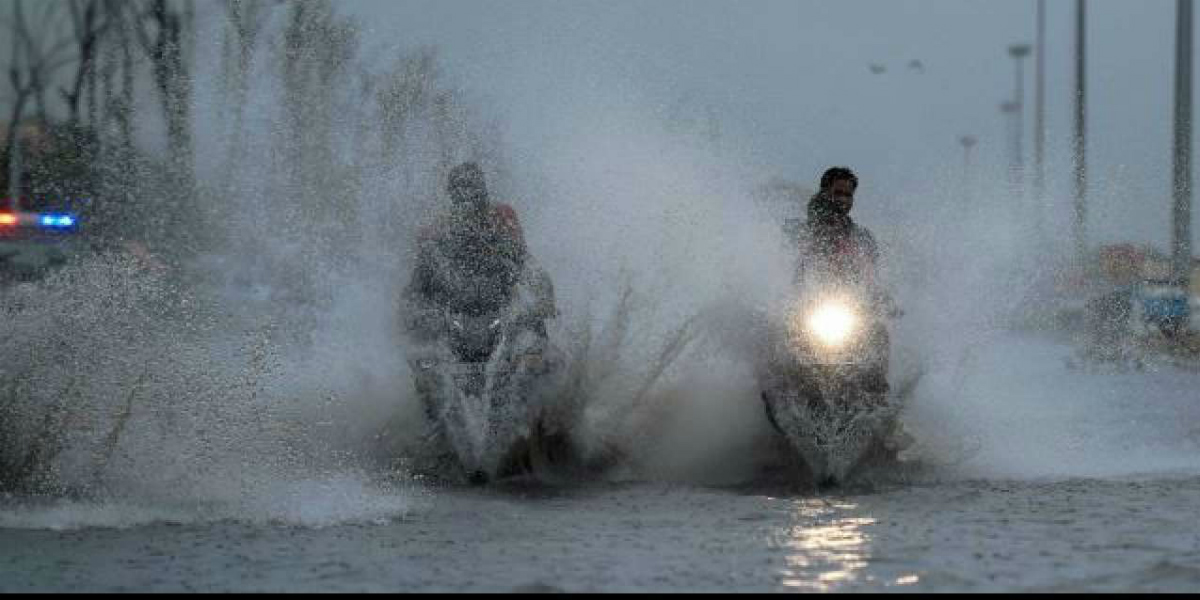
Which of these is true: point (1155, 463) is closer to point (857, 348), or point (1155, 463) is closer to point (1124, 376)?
point (857, 348)

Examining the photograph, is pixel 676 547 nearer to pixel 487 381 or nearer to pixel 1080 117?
pixel 487 381

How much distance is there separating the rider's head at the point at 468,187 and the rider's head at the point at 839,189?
6.78 ft

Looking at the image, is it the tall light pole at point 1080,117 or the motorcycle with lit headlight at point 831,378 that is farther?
the tall light pole at point 1080,117

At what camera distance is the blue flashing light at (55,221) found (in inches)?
1211

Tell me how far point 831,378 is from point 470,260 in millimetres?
2422

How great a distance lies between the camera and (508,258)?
1296cm

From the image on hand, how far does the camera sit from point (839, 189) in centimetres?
1292

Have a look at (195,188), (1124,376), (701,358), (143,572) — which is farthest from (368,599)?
(195,188)

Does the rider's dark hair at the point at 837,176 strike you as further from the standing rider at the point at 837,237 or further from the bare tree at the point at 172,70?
the bare tree at the point at 172,70

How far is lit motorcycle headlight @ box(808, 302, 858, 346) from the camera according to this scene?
12094mm

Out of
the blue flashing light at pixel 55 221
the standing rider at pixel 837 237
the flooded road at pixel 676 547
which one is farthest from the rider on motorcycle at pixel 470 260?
the blue flashing light at pixel 55 221

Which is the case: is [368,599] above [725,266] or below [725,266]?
below

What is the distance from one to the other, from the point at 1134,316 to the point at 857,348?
2006 centimetres

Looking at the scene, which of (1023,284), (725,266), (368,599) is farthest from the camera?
(1023,284)
